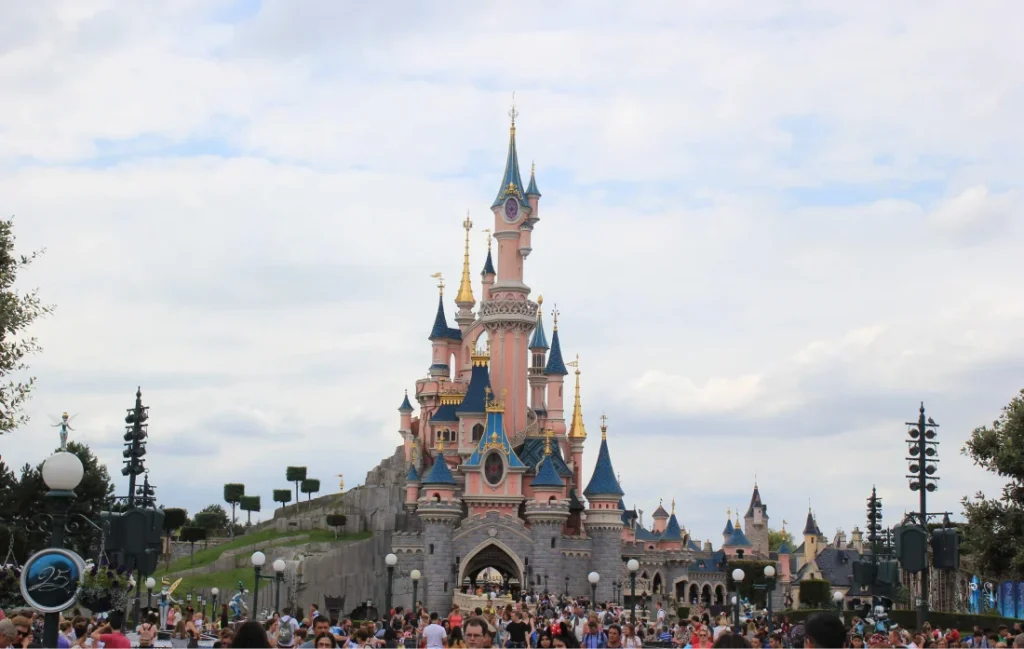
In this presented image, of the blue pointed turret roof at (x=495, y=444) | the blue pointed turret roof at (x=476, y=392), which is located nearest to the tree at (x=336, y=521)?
the blue pointed turret roof at (x=476, y=392)

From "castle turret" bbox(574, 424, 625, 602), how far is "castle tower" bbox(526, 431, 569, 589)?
2586 mm

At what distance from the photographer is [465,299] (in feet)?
285

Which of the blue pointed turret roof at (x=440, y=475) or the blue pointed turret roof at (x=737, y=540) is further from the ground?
the blue pointed turret roof at (x=440, y=475)

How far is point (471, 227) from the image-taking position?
87.9 m

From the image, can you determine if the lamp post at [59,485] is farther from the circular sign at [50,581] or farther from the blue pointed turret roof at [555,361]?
the blue pointed turret roof at [555,361]

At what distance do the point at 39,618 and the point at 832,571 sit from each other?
86387 millimetres

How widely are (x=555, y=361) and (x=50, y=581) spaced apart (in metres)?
67.3

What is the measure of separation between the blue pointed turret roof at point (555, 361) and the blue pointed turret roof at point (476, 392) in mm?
4913


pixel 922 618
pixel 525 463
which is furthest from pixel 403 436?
pixel 922 618

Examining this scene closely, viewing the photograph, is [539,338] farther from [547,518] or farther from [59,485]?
[59,485]

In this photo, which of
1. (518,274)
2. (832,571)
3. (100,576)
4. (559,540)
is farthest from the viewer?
(832,571)

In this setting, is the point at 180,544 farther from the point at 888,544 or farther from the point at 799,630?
the point at 799,630

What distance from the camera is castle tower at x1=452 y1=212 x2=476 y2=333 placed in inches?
3386

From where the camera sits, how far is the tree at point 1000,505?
35.0 metres
